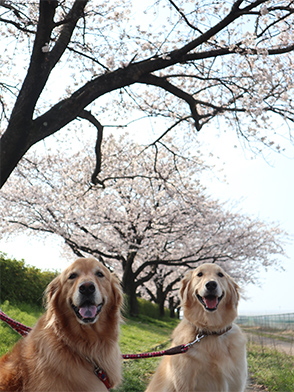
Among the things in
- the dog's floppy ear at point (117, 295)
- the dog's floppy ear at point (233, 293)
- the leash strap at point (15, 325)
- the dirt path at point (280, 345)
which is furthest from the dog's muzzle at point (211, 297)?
the dirt path at point (280, 345)

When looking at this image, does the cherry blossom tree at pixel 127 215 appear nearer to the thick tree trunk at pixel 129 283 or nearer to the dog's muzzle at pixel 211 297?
the thick tree trunk at pixel 129 283

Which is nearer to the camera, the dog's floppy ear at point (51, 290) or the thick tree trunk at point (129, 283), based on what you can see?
the dog's floppy ear at point (51, 290)

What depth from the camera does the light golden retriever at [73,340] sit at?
2.71 meters

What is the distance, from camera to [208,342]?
388cm

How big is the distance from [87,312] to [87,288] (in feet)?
0.62

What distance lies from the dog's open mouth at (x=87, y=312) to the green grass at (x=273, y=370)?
4566 millimetres

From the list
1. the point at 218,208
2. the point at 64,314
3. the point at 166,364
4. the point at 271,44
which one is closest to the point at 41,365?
the point at 64,314

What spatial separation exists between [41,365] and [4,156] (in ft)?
13.4

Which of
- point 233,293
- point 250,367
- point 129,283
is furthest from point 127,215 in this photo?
point 233,293

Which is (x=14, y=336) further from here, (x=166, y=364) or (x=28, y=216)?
(x=28, y=216)

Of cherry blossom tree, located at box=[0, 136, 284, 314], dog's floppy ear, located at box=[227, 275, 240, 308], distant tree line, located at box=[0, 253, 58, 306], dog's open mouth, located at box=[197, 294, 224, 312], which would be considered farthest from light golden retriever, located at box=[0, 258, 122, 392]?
cherry blossom tree, located at box=[0, 136, 284, 314]

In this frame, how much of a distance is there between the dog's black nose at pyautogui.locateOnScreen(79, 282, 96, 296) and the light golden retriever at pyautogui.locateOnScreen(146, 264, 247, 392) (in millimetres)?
1508

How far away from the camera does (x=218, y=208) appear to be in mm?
22938

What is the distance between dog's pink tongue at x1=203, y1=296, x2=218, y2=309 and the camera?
3982 millimetres
